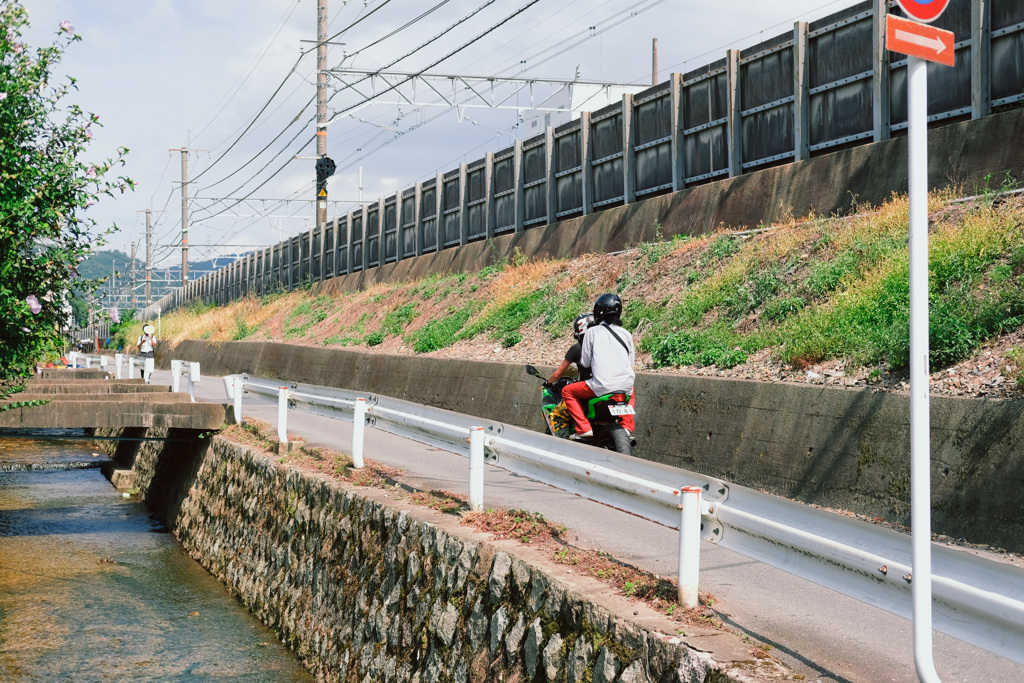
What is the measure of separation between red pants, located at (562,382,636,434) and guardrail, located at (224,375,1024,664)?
3.03ft

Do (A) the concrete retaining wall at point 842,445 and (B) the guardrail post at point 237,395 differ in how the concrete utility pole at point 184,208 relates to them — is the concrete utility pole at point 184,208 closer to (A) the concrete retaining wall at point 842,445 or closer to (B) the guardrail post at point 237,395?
(B) the guardrail post at point 237,395

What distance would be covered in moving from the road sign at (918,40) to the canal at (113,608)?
816cm

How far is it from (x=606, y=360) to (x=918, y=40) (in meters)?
4.99

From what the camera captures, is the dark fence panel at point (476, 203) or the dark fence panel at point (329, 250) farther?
the dark fence panel at point (329, 250)

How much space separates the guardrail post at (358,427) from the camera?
34.7 feet

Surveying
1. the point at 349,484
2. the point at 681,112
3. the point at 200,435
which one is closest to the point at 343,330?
the point at 200,435

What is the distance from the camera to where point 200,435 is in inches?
671

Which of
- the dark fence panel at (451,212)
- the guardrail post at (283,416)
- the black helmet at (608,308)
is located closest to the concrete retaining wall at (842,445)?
the black helmet at (608,308)

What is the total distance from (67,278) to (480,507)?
6.66m

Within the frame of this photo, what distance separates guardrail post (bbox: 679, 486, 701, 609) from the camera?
16.1ft

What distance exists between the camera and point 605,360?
8430 mm

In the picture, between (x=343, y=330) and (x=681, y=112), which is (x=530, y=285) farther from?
(x=343, y=330)

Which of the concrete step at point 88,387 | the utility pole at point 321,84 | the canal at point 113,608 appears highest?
the utility pole at point 321,84

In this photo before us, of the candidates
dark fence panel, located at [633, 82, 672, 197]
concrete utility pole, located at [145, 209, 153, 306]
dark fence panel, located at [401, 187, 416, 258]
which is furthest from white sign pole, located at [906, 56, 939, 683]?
concrete utility pole, located at [145, 209, 153, 306]
